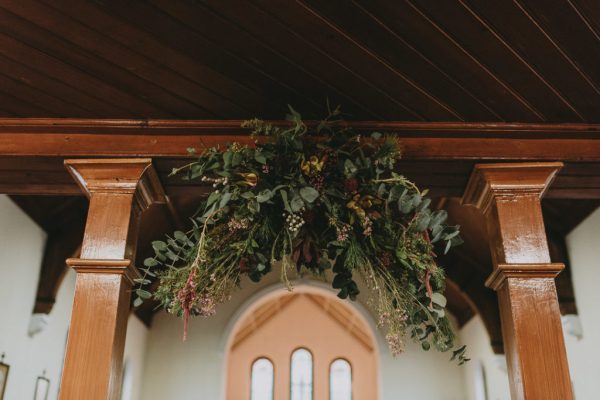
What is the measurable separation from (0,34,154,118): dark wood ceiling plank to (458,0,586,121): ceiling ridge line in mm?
1104

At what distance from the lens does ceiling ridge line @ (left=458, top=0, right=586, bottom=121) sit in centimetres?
174

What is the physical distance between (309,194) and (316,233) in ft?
0.52

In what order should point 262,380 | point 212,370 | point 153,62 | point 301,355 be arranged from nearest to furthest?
point 153,62, point 212,370, point 262,380, point 301,355

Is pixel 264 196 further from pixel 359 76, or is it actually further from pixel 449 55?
pixel 449 55

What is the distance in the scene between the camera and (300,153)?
182cm

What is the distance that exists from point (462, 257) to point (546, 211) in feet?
5.95

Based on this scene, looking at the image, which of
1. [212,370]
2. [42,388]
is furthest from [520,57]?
[212,370]

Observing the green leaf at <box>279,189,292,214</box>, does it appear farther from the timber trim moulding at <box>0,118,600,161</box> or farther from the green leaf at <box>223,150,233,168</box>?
the timber trim moulding at <box>0,118,600,161</box>

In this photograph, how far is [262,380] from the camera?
11023 millimetres

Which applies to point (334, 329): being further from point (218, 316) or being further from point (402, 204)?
point (402, 204)

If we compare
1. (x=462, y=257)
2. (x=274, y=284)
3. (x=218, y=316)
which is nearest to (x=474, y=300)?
(x=462, y=257)

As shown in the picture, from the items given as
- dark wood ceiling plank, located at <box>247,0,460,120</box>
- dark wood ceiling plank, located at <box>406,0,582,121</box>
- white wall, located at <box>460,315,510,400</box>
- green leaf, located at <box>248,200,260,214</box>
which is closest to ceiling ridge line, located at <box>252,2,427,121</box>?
dark wood ceiling plank, located at <box>247,0,460,120</box>

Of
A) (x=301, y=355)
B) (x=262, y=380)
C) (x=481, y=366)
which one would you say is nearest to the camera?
(x=481, y=366)

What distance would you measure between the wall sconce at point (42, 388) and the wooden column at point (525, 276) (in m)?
4.06
